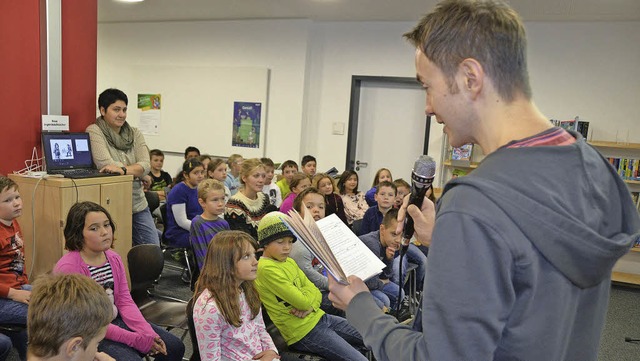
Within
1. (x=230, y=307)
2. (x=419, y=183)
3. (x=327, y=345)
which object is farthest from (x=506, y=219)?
(x=327, y=345)

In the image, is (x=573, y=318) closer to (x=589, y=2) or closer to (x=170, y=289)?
(x=170, y=289)

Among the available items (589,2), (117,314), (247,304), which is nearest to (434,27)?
(247,304)

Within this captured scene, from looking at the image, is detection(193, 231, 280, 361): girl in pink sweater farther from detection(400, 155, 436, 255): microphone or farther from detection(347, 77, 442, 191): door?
detection(347, 77, 442, 191): door

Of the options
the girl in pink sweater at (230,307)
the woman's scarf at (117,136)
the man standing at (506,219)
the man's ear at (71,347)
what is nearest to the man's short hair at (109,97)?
the woman's scarf at (117,136)

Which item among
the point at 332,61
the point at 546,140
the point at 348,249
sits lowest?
the point at 348,249

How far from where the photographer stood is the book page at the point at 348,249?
1.34 meters

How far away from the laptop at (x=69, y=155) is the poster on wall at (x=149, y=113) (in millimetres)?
4042

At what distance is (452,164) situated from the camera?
19.8 ft

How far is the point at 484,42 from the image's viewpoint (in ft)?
2.37

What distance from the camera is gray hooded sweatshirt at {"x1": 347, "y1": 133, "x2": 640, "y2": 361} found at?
0.66 meters

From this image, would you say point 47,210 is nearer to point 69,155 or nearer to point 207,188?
point 69,155

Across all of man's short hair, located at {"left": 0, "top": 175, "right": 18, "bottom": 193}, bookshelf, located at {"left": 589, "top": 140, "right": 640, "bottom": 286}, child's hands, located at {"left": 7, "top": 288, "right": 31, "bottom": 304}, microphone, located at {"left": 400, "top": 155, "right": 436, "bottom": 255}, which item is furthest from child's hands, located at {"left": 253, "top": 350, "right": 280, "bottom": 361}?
bookshelf, located at {"left": 589, "top": 140, "right": 640, "bottom": 286}

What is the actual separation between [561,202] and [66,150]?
332 cm

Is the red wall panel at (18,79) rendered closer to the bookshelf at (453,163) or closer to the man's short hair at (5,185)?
the man's short hair at (5,185)
